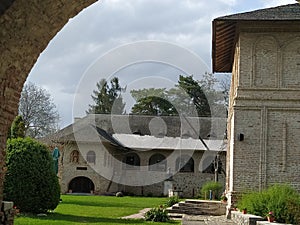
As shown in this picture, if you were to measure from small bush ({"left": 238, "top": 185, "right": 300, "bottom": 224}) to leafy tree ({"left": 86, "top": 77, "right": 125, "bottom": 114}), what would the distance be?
41.4 m

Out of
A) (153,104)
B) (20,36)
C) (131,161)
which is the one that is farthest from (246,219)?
(153,104)

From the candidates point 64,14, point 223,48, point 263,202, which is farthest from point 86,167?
point 64,14

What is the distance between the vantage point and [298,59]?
16750 millimetres

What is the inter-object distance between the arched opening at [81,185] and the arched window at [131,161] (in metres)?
2.86

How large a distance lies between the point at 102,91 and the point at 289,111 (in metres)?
44.6

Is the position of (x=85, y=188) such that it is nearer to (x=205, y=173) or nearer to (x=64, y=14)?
(x=205, y=173)

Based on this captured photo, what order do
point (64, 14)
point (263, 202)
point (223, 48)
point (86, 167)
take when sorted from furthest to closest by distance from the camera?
point (86, 167) < point (223, 48) < point (263, 202) < point (64, 14)

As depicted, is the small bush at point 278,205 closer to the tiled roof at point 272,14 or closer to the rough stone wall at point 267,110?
the rough stone wall at point 267,110

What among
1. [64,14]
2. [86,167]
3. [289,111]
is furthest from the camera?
[86,167]

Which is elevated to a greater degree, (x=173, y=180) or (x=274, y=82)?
(x=274, y=82)

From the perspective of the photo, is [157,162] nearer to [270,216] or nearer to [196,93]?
[196,93]

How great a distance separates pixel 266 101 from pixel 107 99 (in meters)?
43.0

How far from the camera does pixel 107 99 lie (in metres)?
58.8

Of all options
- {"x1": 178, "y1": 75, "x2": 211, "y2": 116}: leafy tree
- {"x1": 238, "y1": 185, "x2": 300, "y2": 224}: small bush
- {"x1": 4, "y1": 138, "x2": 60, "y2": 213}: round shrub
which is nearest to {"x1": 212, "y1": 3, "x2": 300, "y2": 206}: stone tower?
{"x1": 238, "y1": 185, "x2": 300, "y2": 224}: small bush
